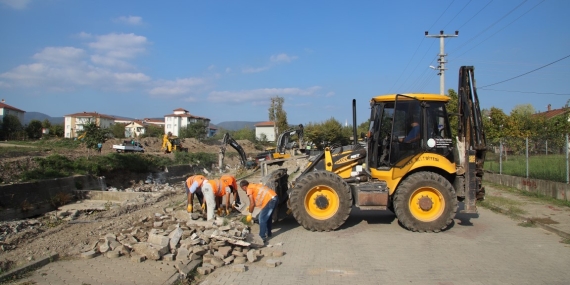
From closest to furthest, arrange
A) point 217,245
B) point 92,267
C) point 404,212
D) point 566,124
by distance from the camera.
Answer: point 92,267
point 217,245
point 404,212
point 566,124

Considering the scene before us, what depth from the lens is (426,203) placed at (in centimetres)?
938

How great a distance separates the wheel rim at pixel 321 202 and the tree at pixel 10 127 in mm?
55984

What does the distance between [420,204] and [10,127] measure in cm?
6096

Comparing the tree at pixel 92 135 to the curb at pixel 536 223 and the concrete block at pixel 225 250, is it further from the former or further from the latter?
the curb at pixel 536 223

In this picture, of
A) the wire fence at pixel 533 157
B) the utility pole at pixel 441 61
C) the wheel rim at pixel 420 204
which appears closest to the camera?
the wheel rim at pixel 420 204

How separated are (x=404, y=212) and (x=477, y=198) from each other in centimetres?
182

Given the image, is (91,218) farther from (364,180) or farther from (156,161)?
(156,161)

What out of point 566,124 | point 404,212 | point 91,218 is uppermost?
point 566,124

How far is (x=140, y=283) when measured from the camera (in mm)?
6172

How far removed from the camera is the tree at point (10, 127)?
2117 inches

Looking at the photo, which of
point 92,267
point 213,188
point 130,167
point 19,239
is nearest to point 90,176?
point 130,167

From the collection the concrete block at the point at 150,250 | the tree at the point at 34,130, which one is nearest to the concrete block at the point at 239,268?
the concrete block at the point at 150,250

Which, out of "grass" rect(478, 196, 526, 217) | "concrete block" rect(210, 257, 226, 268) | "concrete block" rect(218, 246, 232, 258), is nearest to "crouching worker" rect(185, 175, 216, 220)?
"concrete block" rect(218, 246, 232, 258)

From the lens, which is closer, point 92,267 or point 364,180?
point 92,267
